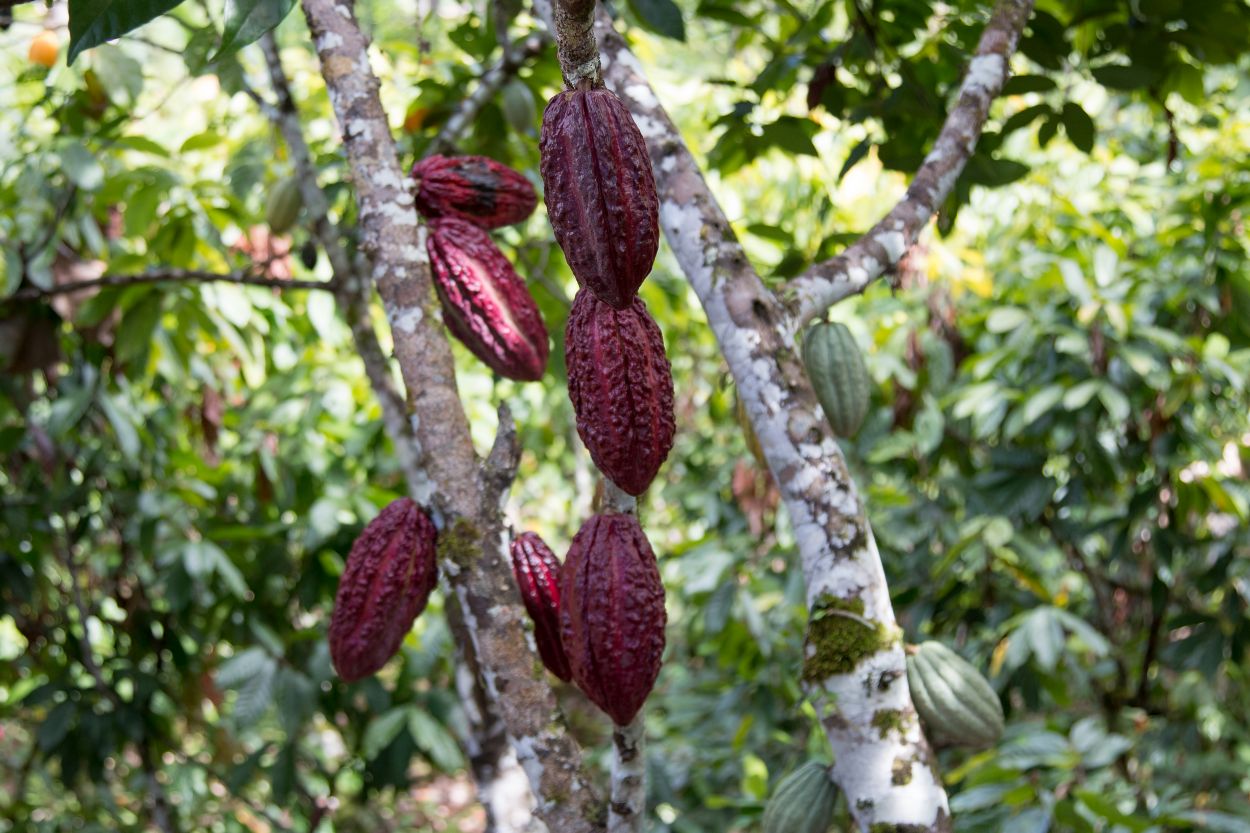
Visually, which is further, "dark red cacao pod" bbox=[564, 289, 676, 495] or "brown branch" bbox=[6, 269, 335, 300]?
"brown branch" bbox=[6, 269, 335, 300]

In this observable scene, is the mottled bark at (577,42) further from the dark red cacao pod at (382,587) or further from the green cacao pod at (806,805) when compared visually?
the green cacao pod at (806,805)

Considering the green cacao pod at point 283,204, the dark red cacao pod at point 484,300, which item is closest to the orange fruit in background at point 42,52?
the green cacao pod at point 283,204

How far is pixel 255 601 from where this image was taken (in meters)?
2.38

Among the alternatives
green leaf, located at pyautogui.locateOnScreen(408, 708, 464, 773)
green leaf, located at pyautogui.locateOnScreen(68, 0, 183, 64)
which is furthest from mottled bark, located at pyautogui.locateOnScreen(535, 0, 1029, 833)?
green leaf, located at pyautogui.locateOnScreen(408, 708, 464, 773)

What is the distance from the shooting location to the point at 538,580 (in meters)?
0.89

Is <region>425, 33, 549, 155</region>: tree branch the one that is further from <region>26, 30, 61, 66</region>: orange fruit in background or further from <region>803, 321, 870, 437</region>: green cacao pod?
<region>26, 30, 61, 66</region>: orange fruit in background

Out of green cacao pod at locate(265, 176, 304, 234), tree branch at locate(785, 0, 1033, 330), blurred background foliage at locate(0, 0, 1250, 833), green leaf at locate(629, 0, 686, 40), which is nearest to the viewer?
tree branch at locate(785, 0, 1033, 330)

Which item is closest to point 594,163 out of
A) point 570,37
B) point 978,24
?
point 570,37

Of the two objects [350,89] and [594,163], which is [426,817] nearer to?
[350,89]

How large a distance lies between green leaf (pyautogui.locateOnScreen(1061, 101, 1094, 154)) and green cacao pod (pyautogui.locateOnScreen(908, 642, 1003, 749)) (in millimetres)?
932

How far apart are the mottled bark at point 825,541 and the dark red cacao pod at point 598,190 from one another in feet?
1.18

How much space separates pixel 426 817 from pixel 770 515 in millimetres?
2438

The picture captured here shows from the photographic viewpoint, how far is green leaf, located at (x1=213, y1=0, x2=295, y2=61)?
0.77 metres

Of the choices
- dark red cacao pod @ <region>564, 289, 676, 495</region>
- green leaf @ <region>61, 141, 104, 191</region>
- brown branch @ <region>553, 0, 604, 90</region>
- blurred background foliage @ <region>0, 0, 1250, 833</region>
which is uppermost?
brown branch @ <region>553, 0, 604, 90</region>
